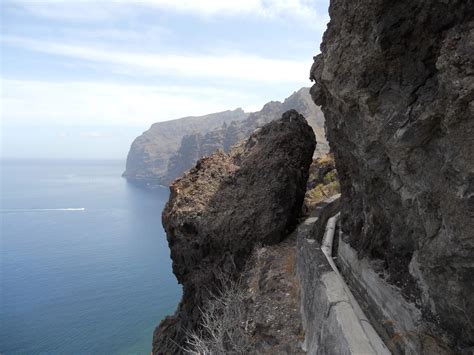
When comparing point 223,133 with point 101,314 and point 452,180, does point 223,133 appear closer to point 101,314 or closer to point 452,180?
point 101,314

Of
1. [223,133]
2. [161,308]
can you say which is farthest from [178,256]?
[223,133]

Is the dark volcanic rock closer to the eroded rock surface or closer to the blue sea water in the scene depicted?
the blue sea water

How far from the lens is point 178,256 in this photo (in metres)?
15.9

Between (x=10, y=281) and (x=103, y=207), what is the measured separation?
5640 cm

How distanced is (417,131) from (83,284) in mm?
55173

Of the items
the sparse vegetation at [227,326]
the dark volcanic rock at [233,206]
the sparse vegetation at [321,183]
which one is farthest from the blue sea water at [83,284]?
the sparse vegetation at [227,326]

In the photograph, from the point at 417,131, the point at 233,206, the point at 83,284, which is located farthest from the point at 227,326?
the point at 83,284

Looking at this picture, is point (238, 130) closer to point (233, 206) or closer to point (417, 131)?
point (233, 206)

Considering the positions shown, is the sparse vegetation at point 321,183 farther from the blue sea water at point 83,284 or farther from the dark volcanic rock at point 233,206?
the blue sea water at point 83,284

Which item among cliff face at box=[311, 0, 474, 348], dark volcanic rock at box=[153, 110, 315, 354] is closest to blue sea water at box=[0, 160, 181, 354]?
dark volcanic rock at box=[153, 110, 315, 354]

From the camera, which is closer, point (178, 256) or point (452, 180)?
point (452, 180)

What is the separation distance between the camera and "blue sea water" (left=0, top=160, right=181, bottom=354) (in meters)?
41.1

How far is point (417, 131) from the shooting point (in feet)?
18.6

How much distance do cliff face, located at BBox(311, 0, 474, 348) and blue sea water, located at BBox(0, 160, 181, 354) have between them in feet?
123
